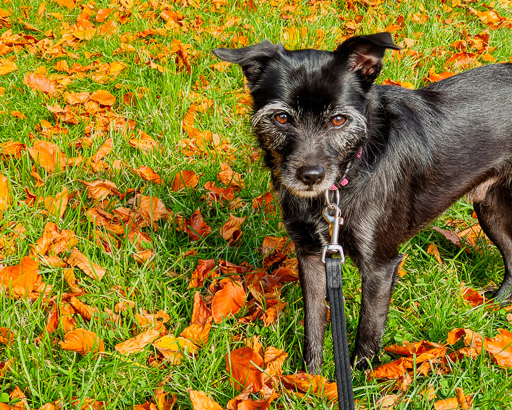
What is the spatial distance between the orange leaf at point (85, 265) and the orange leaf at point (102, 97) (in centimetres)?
203

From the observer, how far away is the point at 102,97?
5078 millimetres

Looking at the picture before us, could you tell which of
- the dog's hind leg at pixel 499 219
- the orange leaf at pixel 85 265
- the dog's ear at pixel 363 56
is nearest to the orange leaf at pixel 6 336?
the orange leaf at pixel 85 265

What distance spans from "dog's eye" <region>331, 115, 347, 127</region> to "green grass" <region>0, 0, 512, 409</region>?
2.00ft

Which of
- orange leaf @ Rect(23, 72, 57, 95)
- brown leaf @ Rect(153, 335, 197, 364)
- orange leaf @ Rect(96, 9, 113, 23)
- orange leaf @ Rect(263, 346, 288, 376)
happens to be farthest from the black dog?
orange leaf @ Rect(96, 9, 113, 23)

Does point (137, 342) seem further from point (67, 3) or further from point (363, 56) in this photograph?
point (67, 3)

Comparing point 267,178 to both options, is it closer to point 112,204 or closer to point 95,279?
point 112,204

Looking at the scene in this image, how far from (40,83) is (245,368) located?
3.68 m

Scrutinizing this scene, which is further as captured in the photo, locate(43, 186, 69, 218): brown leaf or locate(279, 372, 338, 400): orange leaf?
locate(43, 186, 69, 218): brown leaf

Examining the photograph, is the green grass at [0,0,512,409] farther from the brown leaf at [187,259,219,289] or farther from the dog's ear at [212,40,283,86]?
the dog's ear at [212,40,283,86]

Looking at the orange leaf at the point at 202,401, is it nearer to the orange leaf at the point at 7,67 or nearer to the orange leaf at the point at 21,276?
the orange leaf at the point at 21,276

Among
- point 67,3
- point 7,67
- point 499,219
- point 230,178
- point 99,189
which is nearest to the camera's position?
point 499,219

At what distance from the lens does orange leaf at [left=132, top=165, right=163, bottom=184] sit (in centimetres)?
426

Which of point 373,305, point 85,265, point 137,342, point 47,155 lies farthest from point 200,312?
point 47,155

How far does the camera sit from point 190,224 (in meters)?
3.99
